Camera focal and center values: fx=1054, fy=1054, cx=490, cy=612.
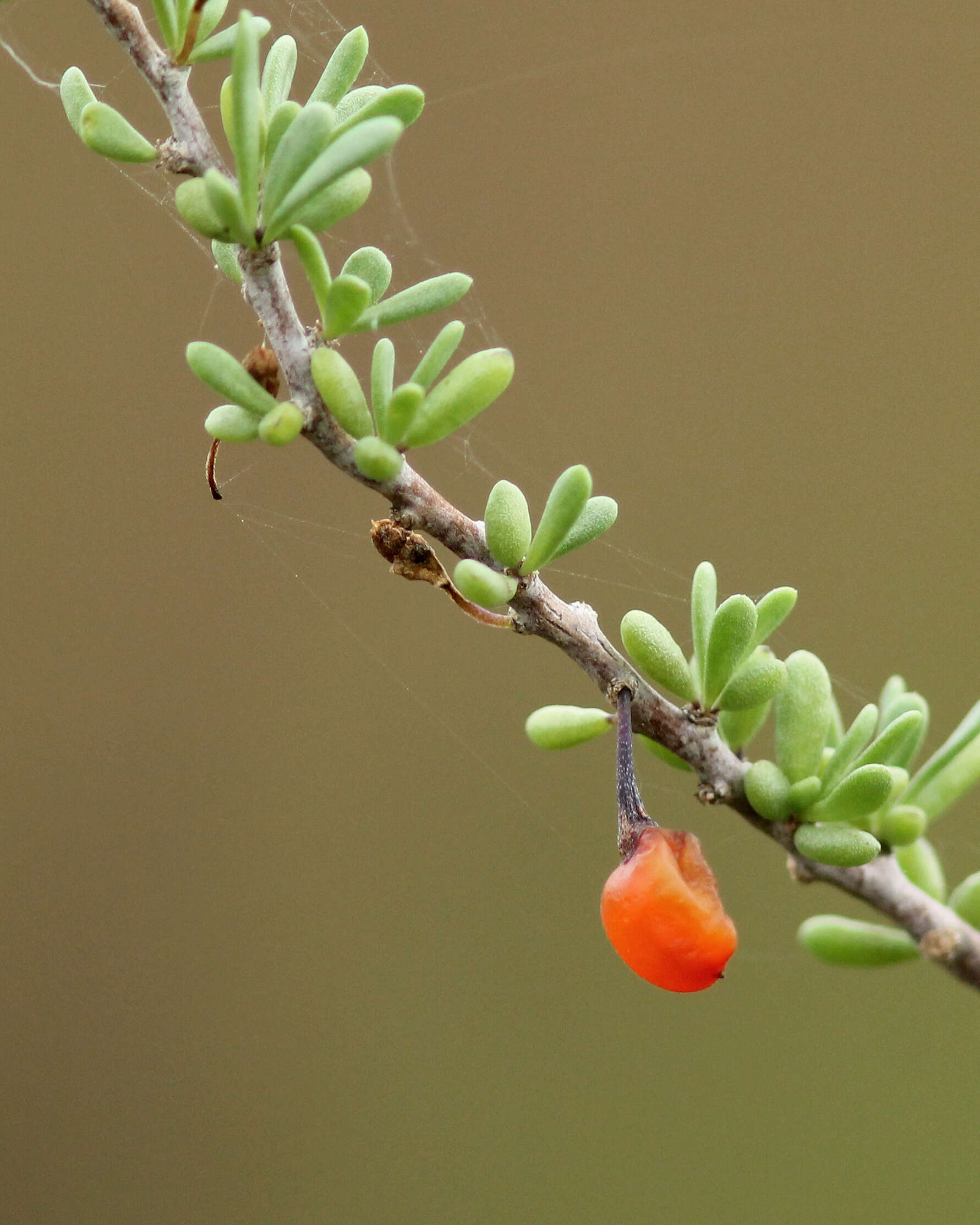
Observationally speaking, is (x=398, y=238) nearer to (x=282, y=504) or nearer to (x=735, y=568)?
(x=282, y=504)

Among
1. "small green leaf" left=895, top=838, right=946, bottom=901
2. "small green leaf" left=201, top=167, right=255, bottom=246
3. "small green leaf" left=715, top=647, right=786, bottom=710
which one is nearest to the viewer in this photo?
"small green leaf" left=201, top=167, right=255, bottom=246

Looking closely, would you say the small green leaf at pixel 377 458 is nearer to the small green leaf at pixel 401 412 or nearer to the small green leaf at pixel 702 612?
the small green leaf at pixel 401 412

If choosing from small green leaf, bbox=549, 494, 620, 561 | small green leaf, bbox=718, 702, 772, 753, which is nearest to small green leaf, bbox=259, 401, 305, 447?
small green leaf, bbox=549, 494, 620, 561

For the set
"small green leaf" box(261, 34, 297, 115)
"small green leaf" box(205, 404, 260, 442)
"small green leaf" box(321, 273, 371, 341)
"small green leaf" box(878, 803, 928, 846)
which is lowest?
"small green leaf" box(205, 404, 260, 442)

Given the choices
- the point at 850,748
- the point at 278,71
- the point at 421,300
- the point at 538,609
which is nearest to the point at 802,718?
the point at 850,748

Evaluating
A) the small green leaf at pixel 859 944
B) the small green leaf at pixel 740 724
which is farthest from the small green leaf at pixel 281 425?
the small green leaf at pixel 859 944

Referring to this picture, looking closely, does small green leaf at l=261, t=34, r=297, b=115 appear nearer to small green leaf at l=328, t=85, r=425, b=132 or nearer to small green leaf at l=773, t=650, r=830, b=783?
small green leaf at l=328, t=85, r=425, b=132
